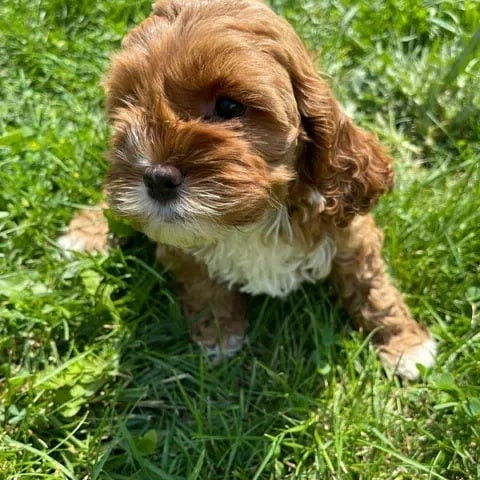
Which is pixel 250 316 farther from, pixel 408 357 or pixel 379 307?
pixel 408 357

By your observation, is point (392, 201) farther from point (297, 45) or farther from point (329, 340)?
point (297, 45)

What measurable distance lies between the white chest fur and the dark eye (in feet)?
2.06

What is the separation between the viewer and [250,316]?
11.6 feet

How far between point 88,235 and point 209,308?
2.59 feet

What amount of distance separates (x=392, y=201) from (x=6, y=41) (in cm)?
246

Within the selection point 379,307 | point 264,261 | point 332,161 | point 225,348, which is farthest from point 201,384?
point 332,161

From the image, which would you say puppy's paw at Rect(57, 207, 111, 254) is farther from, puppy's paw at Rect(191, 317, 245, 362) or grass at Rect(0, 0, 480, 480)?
puppy's paw at Rect(191, 317, 245, 362)

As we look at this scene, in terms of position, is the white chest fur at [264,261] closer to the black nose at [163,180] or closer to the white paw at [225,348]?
the white paw at [225,348]

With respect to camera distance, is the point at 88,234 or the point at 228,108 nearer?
the point at 228,108

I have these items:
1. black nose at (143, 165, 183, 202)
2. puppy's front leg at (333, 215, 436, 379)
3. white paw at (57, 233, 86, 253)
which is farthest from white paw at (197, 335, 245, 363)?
black nose at (143, 165, 183, 202)

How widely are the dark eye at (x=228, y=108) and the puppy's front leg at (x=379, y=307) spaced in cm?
103

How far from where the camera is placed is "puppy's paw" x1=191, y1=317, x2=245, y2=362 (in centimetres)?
339

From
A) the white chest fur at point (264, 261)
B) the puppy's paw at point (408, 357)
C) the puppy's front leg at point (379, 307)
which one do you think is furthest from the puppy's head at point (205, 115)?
the puppy's paw at point (408, 357)

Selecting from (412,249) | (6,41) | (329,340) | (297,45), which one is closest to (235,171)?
(297,45)
